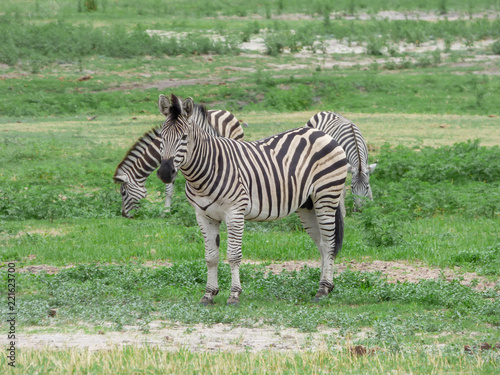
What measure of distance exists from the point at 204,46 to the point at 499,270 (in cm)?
2716

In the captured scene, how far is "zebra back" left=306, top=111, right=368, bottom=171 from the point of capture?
46.4 feet

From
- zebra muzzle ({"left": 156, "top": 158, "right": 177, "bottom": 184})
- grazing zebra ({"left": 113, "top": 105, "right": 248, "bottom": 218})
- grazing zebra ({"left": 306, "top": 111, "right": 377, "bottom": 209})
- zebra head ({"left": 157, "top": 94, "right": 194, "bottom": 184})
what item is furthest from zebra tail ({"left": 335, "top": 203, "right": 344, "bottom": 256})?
grazing zebra ({"left": 306, "top": 111, "right": 377, "bottom": 209})

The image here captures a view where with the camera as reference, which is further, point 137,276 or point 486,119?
point 486,119

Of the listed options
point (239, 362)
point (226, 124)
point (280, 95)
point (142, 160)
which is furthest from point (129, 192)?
point (280, 95)

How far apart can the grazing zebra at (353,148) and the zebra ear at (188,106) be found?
568 cm

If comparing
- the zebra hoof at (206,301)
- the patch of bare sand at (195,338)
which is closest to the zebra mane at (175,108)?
the zebra hoof at (206,301)

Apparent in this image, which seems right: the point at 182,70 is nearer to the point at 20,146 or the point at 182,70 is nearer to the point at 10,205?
the point at 20,146

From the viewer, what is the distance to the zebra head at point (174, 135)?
746 cm

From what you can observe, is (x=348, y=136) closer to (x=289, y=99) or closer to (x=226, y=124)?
(x=226, y=124)

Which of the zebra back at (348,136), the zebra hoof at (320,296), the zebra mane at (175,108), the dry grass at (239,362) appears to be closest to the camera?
the dry grass at (239,362)

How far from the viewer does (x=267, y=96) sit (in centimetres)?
2705

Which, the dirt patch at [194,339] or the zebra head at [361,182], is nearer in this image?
the dirt patch at [194,339]

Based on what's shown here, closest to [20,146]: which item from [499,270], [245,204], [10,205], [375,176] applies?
[10,205]

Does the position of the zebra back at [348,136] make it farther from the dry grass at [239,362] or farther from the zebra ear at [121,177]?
the dry grass at [239,362]
